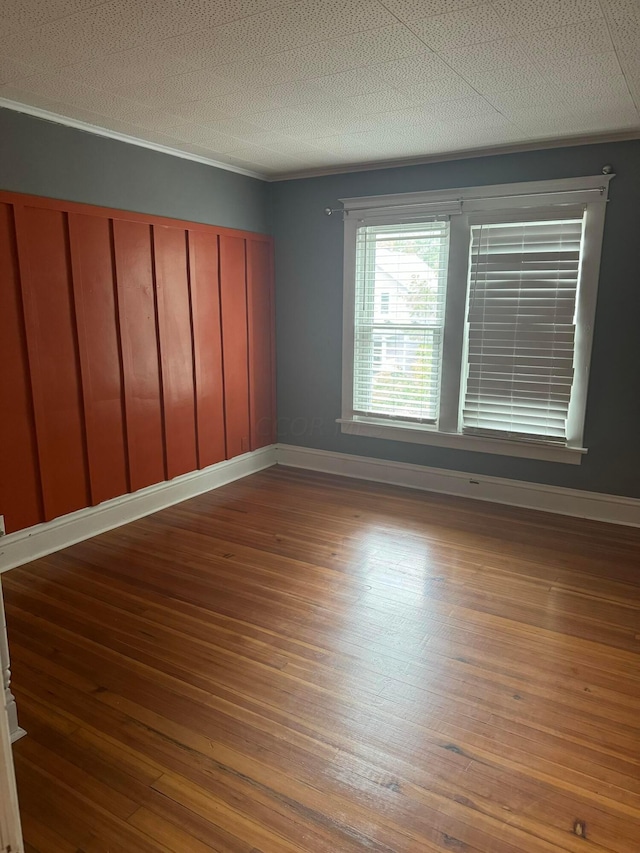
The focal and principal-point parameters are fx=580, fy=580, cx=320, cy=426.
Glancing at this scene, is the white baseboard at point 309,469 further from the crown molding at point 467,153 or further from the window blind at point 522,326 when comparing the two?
the crown molding at point 467,153

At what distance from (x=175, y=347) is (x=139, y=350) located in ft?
1.11

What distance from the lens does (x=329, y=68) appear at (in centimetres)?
252

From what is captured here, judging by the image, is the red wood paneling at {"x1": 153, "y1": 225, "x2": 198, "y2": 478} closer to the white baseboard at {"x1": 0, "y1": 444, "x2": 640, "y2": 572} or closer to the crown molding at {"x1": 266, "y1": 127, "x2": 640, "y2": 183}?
the white baseboard at {"x1": 0, "y1": 444, "x2": 640, "y2": 572}

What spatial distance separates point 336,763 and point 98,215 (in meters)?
3.21

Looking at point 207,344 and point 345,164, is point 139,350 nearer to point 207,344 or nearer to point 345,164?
point 207,344

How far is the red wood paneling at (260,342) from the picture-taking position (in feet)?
16.1

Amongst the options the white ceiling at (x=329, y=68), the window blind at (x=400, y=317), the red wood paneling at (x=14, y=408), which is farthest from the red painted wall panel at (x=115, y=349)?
the window blind at (x=400, y=317)

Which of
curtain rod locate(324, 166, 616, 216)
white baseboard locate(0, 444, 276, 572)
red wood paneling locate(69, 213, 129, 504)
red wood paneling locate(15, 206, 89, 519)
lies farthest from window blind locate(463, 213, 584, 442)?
red wood paneling locate(15, 206, 89, 519)

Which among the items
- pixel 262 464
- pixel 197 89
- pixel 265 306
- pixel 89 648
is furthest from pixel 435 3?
pixel 262 464

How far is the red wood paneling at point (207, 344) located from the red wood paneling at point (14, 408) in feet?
4.51

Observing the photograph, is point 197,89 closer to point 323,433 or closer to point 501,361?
point 501,361

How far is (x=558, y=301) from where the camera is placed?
3.93 meters

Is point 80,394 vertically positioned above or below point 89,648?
above

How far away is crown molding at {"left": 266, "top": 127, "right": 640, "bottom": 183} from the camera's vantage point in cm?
361
